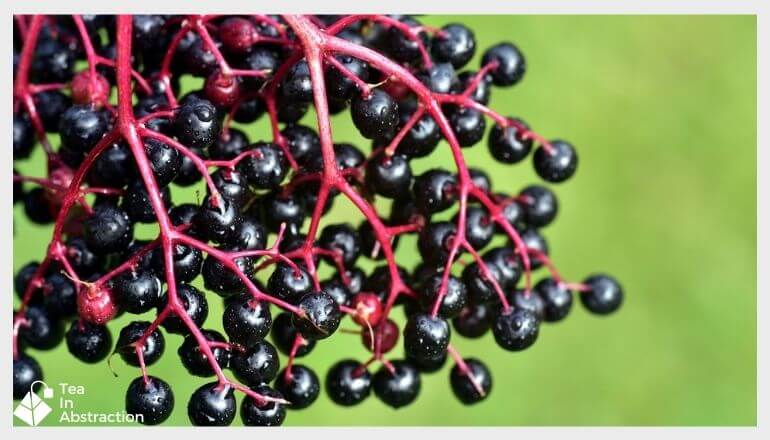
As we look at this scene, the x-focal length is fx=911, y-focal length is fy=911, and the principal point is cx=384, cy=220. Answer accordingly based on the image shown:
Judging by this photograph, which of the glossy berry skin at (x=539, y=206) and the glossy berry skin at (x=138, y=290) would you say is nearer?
the glossy berry skin at (x=138, y=290)

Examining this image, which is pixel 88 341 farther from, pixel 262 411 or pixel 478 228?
pixel 478 228

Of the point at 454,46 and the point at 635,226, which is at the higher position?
the point at 454,46

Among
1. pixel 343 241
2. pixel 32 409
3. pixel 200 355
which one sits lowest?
pixel 32 409

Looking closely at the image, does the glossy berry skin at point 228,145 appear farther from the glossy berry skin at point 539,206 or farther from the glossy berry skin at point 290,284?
the glossy berry skin at point 539,206

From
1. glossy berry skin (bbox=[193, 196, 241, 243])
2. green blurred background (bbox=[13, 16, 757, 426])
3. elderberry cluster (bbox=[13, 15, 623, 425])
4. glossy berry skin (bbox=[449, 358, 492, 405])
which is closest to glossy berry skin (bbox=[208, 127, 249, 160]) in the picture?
elderberry cluster (bbox=[13, 15, 623, 425])

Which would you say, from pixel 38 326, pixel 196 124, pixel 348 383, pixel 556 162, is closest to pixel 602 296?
pixel 556 162

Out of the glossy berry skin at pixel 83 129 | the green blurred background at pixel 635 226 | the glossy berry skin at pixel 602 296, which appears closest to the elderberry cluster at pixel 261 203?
the glossy berry skin at pixel 83 129

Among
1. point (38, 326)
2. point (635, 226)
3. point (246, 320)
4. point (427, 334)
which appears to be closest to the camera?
point (246, 320)
